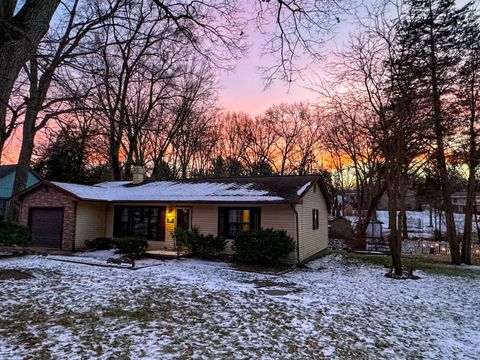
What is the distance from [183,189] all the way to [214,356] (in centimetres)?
1255

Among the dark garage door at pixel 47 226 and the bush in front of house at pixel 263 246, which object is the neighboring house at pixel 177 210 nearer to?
the dark garage door at pixel 47 226

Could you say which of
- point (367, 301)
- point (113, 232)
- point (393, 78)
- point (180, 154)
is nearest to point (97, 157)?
point (113, 232)

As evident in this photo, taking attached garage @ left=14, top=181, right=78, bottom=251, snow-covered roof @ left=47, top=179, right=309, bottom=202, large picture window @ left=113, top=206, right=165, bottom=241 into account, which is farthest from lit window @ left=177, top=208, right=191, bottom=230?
attached garage @ left=14, top=181, right=78, bottom=251

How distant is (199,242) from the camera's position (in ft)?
46.8

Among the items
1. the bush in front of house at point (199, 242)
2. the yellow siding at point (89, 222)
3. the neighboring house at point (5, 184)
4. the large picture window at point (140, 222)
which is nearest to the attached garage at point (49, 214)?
the yellow siding at point (89, 222)

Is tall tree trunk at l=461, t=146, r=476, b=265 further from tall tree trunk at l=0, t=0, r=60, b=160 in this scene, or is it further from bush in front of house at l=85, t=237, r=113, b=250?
tall tree trunk at l=0, t=0, r=60, b=160

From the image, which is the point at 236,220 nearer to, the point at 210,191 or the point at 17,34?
the point at 210,191

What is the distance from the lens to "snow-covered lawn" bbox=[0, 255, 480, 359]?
16.3 feet

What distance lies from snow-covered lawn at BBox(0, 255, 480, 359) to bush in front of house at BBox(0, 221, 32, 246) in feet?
9.64

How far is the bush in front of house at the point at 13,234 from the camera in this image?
1303cm

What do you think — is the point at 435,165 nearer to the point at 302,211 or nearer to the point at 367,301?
the point at 302,211

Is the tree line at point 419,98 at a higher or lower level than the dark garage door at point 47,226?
higher

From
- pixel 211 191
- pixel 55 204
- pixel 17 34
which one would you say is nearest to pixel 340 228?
pixel 211 191

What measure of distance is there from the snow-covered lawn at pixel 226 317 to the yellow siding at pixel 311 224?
371 cm
